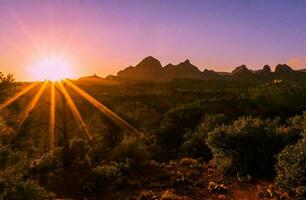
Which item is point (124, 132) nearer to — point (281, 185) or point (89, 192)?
point (89, 192)

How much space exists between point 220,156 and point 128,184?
12.3 feet

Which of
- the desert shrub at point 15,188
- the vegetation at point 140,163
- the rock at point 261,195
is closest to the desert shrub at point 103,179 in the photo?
the vegetation at point 140,163

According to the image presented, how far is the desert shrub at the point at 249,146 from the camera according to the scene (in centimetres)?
1630

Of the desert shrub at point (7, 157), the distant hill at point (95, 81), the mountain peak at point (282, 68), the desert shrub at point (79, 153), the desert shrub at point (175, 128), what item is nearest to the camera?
the desert shrub at point (7, 157)

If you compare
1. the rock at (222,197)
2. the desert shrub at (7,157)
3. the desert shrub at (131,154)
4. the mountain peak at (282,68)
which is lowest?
the rock at (222,197)

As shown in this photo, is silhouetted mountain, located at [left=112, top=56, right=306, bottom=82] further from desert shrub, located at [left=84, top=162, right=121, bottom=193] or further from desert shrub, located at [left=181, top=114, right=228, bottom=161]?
desert shrub, located at [left=84, top=162, right=121, bottom=193]

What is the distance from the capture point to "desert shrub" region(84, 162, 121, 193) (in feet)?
54.5

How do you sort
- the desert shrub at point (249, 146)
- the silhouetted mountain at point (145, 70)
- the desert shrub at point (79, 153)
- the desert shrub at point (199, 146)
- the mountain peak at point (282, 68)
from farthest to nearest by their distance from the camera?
the silhouetted mountain at point (145, 70) → the mountain peak at point (282, 68) → the desert shrub at point (199, 146) → the desert shrub at point (79, 153) → the desert shrub at point (249, 146)

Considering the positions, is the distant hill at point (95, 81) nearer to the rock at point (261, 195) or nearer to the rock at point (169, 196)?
the rock at point (169, 196)

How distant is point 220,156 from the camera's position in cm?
1738

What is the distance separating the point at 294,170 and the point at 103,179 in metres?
7.38

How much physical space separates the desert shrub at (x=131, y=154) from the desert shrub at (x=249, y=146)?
3.73 metres

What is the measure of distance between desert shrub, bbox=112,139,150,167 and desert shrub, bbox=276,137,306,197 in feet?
24.9

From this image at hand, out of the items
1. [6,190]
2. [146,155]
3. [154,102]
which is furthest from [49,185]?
[154,102]
